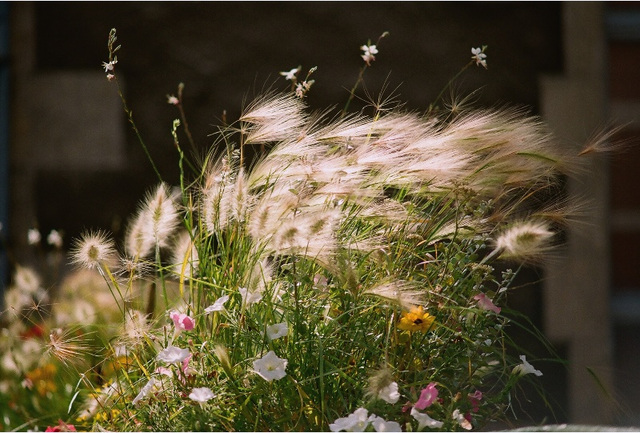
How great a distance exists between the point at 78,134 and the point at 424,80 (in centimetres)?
147

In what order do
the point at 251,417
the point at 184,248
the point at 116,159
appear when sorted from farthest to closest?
the point at 116,159 → the point at 184,248 → the point at 251,417

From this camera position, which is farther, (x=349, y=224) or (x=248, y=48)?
(x=248, y=48)

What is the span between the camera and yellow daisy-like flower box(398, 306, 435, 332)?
1129 mm

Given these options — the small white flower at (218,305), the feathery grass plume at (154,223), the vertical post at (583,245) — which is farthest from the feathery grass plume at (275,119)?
the vertical post at (583,245)

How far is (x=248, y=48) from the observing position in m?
3.46

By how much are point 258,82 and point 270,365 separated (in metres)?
2.40

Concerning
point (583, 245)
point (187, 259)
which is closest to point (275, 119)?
point (187, 259)

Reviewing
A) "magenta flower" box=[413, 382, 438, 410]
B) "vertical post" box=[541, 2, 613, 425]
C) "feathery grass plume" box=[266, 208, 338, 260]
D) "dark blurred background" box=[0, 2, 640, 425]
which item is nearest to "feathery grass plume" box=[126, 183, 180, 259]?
"feathery grass plume" box=[266, 208, 338, 260]

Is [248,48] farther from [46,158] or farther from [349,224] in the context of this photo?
[349,224]

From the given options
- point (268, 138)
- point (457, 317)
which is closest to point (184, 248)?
point (268, 138)

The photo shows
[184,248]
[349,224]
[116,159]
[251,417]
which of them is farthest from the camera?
[116,159]

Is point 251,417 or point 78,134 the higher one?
point 251,417

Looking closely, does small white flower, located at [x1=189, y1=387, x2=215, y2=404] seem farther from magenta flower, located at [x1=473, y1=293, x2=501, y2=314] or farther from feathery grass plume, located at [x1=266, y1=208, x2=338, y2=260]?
magenta flower, located at [x1=473, y1=293, x2=501, y2=314]

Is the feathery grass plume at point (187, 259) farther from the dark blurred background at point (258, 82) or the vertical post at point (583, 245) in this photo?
the vertical post at point (583, 245)
